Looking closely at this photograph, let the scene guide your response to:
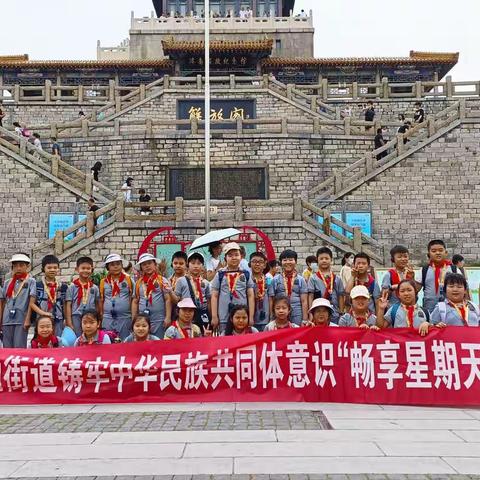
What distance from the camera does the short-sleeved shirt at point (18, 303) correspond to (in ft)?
23.1

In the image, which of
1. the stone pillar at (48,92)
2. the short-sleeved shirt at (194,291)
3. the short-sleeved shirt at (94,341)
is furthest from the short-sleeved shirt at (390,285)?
the stone pillar at (48,92)

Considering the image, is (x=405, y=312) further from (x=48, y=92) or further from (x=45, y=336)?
(x=48, y=92)

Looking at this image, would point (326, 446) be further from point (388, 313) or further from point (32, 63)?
point (32, 63)

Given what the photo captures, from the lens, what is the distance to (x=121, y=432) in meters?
4.83

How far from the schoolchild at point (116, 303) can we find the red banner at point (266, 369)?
0.91m

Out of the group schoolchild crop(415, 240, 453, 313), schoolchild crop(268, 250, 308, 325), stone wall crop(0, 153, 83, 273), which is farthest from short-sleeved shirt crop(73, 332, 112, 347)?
stone wall crop(0, 153, 83, 273)

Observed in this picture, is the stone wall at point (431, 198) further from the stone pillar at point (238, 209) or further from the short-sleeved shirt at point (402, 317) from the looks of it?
the short-sleeved shirt at point (402, 317)

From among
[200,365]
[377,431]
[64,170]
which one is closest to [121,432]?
[200,365]

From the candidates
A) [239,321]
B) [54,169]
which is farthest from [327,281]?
[54,169]

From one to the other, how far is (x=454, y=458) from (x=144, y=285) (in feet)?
13.4

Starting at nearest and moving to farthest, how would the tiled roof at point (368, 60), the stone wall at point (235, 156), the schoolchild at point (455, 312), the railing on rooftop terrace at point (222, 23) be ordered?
the schoolchild at point (455, 312) → the stone wall at point (235, 156) → the tiled roof at point (368, 60) → the railing on rooftop terrace at point (222, 23)

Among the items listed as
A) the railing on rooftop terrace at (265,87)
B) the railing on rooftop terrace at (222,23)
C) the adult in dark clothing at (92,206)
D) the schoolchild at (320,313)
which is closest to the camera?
the schoolchild at (320,313)

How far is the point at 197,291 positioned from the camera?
7.38 meters

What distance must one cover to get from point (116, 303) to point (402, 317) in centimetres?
325
